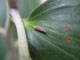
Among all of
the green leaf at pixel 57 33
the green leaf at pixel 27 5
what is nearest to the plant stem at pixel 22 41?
the green leaf at pixel 57 33

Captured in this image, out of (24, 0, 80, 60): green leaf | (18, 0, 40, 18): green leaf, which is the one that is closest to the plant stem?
(24, 0, 80, 60): green leaf

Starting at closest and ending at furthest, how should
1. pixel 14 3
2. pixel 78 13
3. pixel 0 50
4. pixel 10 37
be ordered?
1. pixel 78 13
2. pixel 14 3
3. pixel 10 37
4. pixel 0 50

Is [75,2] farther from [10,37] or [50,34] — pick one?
[10,37]

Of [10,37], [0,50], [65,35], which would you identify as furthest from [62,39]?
[0,50]

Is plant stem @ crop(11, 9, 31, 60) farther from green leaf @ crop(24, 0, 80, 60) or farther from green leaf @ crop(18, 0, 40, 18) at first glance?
green leaf @ crop(18, 0, 40, 18)

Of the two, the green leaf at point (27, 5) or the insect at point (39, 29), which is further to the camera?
the green leaf at point (27, 5)

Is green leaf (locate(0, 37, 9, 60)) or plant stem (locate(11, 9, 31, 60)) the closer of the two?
plant stem (locate(11, 9, 31, 60))

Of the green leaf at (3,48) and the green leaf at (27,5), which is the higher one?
the green leaf at (27,5)

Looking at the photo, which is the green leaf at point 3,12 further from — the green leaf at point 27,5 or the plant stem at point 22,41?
the plant stem at point 22,41
